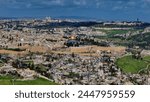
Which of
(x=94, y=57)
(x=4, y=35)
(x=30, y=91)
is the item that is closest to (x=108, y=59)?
(x=94, y=57)

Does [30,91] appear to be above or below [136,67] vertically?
above

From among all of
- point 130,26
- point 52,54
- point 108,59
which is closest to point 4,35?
point 52,54

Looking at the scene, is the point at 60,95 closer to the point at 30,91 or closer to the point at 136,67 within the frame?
the point at 30,91

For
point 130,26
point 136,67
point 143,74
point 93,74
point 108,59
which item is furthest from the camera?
point 130,26

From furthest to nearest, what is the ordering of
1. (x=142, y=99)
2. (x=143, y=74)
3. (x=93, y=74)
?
(x=143, y=74), (x=93, y=74), (x=142, y=99)

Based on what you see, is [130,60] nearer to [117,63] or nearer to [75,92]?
[117,63]

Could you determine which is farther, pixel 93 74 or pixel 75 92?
pixel 93 74
